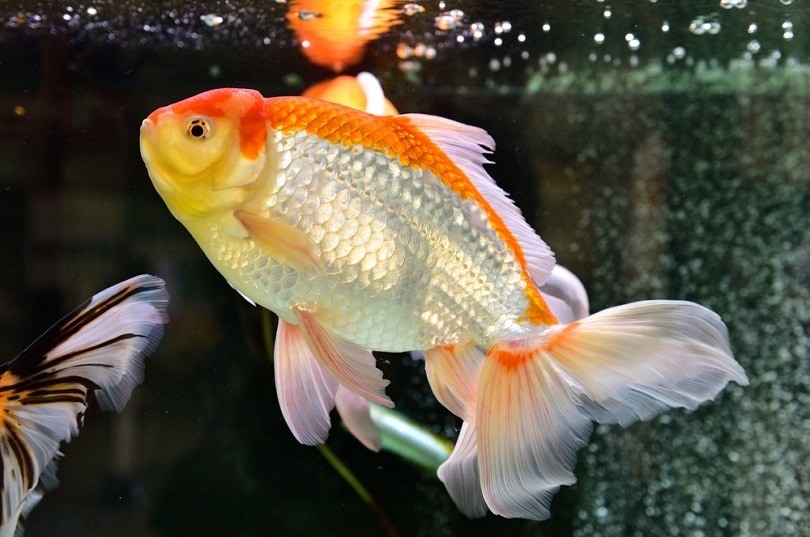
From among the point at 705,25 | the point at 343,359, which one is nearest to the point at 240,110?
the point at 343,359

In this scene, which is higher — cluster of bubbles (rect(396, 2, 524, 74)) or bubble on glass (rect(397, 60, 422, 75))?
cluster of bubbles (rect(396, 2, 524, 74))

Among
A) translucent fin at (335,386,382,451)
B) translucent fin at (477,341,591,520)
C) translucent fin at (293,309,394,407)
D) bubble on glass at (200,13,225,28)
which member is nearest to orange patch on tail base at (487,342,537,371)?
translucent fin at (477,341,591,520)

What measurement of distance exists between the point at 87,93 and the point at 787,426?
1238mm

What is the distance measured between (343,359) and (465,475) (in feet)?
0.92

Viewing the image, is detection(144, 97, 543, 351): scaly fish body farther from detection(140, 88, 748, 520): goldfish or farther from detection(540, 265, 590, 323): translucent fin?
detection(540, 265, 590, 323): translucent fin

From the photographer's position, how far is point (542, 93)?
0.99 meters

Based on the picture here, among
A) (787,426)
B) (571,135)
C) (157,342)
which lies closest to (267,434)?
(157,342)

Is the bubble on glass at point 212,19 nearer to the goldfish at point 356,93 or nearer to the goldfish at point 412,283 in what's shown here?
the goldfish at point 356,93

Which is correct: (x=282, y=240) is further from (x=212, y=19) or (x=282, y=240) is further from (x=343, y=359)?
(x=212, y=19)

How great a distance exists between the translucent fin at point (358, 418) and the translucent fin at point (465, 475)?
148 mm

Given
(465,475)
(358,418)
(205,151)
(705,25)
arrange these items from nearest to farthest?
(205,151), (465,475), (358,418), (705,25)

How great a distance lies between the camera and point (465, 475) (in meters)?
0.81

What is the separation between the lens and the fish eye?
0.60m

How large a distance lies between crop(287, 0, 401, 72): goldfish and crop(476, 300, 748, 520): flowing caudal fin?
20.4 inches
